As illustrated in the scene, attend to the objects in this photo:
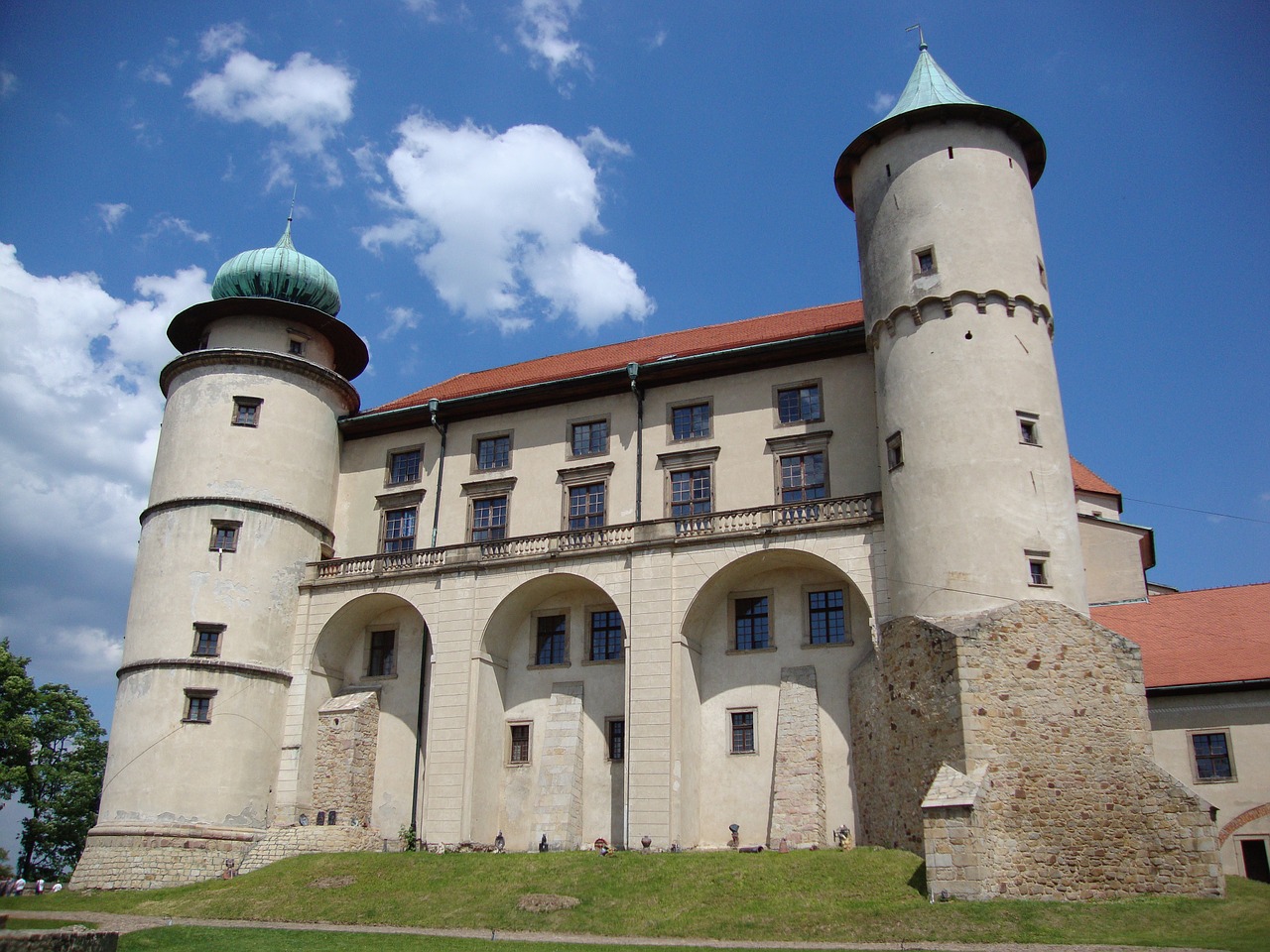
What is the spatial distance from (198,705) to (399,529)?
26.8 feet

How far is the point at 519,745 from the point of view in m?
33.2

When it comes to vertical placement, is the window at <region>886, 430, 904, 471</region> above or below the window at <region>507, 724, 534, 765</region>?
above

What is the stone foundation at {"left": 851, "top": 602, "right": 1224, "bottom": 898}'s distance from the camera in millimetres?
22234

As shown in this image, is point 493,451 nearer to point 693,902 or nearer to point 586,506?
point 586,506

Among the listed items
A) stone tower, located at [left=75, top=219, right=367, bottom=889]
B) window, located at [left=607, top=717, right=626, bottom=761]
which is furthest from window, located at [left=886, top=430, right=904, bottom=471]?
stone tower, located at [left=75, top=219, right=367, bottom=889]

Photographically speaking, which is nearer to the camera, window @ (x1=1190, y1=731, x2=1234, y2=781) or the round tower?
the round tower

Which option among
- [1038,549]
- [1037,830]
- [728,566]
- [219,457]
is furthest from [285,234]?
[1037,830]

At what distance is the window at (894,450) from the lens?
2797cm

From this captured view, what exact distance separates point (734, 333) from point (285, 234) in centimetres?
1581

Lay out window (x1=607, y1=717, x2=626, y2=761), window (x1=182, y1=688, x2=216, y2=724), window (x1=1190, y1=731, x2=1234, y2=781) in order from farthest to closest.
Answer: window (x1=182, y1=688, x2=216, y2=724) < window (x1=607, y1=717, x2=626, y2=761) < window (x1=1190, y1=731, x2=1234, y2=781)

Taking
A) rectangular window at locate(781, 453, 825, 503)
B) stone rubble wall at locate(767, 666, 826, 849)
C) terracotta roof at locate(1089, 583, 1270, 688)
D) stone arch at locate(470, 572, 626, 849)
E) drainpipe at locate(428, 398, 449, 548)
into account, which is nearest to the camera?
stone rubble wall at locate(767, 666, 826, 849)

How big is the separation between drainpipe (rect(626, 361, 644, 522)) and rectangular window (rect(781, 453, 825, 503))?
14.0 feet

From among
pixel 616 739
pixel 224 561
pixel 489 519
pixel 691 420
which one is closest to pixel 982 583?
pixel 691 420

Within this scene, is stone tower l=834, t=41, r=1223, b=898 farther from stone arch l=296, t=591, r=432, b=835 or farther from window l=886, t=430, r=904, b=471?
stone arch l=296, t=591, r=432, b=835
